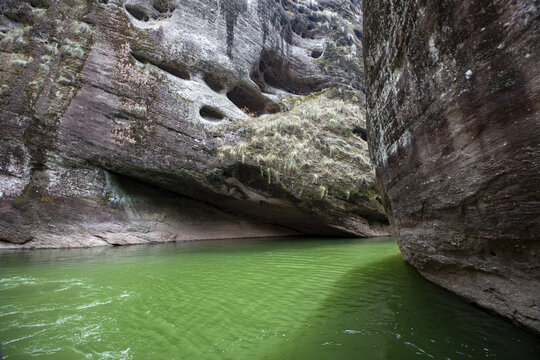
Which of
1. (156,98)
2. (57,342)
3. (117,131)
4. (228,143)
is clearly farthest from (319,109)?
(57,342)

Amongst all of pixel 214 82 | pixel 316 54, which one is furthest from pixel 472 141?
pixel 316 54

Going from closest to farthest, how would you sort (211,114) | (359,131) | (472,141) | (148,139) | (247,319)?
(472,141) → (247,319) → (148,139) → (211,114) → (359,131)

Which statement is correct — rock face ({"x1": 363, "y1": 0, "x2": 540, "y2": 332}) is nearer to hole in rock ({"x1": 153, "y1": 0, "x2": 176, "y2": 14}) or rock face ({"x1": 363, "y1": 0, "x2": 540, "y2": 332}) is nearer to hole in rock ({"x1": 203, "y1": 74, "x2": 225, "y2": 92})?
hole in rock ({"x1": 203, "y1": 74, "x2": 225, "y2": 92})

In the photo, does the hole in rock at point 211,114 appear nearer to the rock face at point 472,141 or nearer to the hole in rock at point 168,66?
the hole in rock at point 168,66

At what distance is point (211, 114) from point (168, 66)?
3.07 metres

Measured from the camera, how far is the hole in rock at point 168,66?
1130 centimetres

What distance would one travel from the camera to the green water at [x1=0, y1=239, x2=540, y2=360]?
6.47 feet

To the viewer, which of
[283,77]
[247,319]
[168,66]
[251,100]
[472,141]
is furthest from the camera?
[283,77]

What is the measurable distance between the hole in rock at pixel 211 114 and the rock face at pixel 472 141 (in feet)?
30.0

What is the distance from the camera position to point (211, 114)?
39.8 feet

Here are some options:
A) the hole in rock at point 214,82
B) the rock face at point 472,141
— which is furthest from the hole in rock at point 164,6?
the rock face at point 472,141

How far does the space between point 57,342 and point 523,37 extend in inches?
172

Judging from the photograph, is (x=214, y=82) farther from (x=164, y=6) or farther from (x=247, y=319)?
(x=247, y=319)

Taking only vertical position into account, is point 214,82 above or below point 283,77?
below
